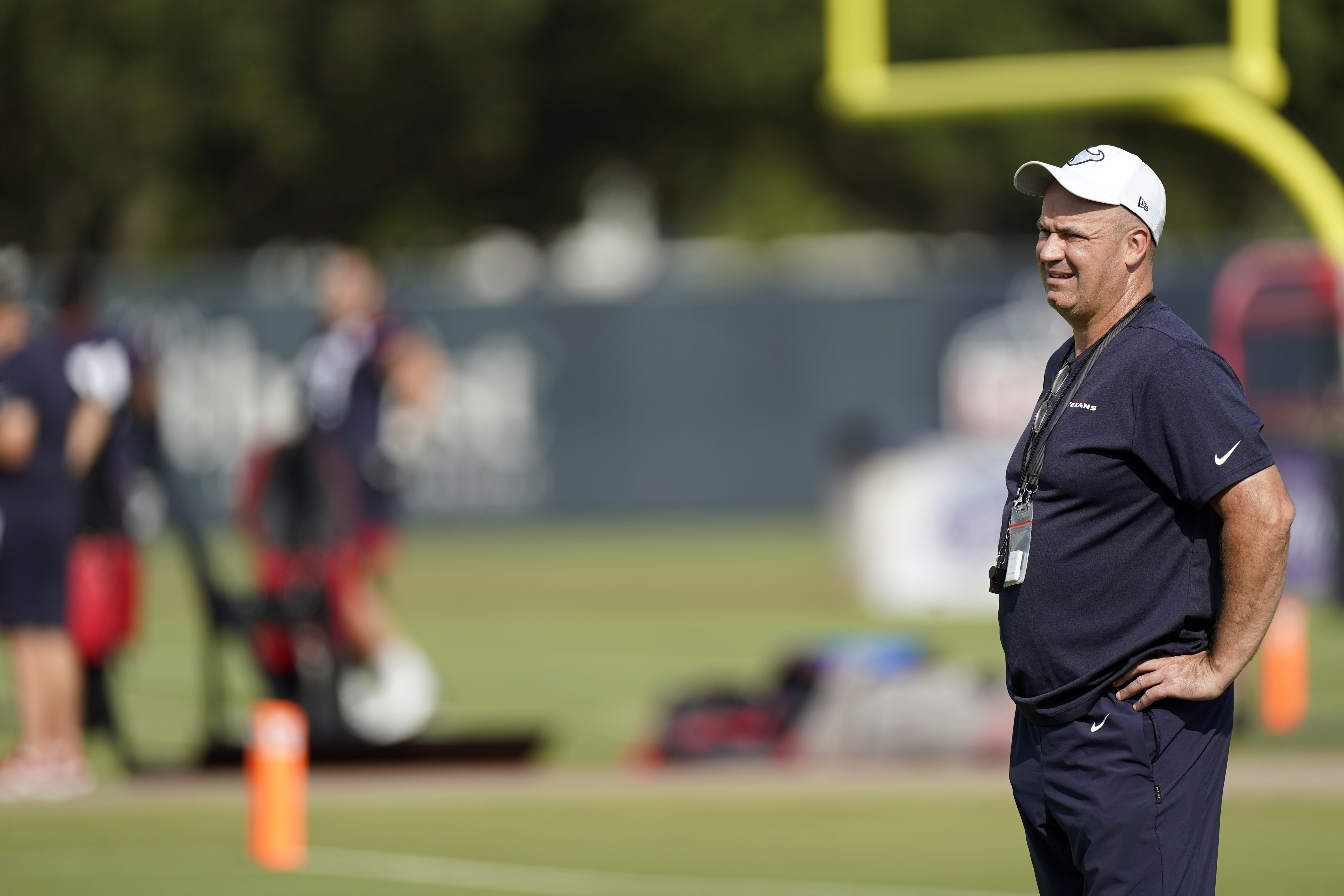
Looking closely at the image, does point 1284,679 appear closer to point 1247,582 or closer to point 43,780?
point 43,780

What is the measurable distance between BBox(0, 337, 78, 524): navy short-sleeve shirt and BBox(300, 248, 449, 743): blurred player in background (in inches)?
70.5

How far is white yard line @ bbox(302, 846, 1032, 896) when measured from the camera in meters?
6.22

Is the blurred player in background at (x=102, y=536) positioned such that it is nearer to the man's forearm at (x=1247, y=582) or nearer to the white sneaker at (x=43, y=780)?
the white sneaker at (x=43, y=780)

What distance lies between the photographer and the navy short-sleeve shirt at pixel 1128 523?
3.51 m

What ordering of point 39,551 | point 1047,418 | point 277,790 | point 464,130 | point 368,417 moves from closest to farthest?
point 1047,418, point 277,790, point 39,551, point 368,417, point 464,130

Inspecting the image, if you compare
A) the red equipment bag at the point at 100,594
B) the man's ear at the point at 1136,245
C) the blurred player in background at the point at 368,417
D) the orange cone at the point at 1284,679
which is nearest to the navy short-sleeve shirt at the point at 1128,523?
the man's ear at the point at 1136,245

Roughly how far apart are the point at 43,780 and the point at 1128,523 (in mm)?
5757

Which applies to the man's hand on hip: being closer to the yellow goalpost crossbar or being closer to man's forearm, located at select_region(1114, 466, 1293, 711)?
man's forearm, located at select_region(1114, 466, 1293, 711)

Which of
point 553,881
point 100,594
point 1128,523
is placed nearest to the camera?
point 1128,523

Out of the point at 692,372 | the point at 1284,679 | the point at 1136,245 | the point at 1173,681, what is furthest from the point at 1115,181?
the point at 692,372

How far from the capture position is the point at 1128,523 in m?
3.56

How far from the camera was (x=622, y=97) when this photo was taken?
106 feet

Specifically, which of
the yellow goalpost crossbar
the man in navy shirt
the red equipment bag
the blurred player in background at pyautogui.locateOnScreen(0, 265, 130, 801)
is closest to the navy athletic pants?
the man in navy shirt

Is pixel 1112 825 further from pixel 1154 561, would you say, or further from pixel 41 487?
pixel 41 487
